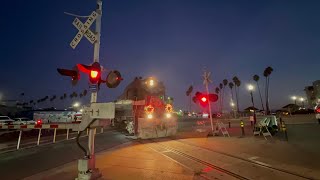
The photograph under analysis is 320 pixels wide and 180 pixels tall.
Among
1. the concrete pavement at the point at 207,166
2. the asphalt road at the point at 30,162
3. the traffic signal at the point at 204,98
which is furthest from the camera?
the traffic signal at the point at 204,98

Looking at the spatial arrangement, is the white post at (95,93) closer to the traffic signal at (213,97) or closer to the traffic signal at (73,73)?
the traffic signal at (73,73)

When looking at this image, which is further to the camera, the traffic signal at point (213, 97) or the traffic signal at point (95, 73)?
the traffic signal at point (213, 97)

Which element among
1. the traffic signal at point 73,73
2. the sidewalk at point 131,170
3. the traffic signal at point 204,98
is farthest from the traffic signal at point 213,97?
the traffic signal at point 73,73

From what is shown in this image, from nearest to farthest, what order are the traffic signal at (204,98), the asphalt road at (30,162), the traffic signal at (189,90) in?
the asphalt road at (30,162) < the traffic signal at (204,98) < the traffic signal at (189,90)

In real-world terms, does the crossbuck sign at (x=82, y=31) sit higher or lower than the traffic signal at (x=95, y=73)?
higher

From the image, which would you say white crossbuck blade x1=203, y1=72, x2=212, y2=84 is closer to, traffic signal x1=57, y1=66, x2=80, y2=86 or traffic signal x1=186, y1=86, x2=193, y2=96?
traffic signal x1=57, y1=66, x2=80, y2=86

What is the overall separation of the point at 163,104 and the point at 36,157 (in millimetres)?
11977

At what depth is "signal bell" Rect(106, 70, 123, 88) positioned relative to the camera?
679cm

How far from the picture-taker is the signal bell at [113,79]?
6.79m

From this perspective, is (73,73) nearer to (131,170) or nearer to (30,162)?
(131,170)

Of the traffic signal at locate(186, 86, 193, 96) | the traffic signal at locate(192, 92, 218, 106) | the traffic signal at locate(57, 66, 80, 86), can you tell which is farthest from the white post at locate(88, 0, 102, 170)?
the traffic signal at locate(186, 86, 193, 96)

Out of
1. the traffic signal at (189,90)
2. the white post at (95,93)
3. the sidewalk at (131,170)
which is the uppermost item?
the traffic signal at (189,90)

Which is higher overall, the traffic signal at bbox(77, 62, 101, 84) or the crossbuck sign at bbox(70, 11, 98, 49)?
the crossbuck sign at bbox(70, 11, 98, 49)

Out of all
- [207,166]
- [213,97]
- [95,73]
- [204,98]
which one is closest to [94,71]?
[95,73]
